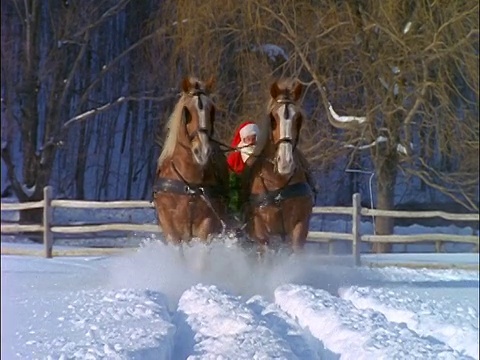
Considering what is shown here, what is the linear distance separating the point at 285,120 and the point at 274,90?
17 cm

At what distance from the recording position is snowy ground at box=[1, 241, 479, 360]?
0.88 metres

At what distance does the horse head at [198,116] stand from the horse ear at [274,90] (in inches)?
4.3

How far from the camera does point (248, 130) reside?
1282 mm

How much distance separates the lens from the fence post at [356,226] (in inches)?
45.2

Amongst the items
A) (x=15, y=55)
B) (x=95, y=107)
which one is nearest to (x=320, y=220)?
(x=95, y=107)

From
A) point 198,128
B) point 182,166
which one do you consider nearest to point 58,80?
point 198,128

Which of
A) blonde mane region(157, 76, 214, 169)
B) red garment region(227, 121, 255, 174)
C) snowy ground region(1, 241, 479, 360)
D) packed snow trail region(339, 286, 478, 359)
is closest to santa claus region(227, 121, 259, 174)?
red garment region(227, 121, 255, 174)

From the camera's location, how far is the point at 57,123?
1014 mm

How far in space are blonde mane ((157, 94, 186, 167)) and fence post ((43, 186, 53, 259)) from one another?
228 millimetres

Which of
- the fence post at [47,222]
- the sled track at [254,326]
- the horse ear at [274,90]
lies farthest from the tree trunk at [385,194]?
the fence post at [47,222]

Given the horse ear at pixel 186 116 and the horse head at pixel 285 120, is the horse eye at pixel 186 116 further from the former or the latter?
the horse head at pixel 285 120

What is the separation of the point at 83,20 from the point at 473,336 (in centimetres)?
92

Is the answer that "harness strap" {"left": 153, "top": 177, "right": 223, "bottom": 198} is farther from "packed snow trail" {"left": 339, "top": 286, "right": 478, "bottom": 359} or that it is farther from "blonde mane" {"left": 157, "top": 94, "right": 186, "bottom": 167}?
"packed snow trail" {"left": 339, "top": 286, "right": 478, "bottom": 359}

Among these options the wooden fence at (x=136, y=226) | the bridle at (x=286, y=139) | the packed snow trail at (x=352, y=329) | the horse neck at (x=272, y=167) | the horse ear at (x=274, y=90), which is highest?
the horse ear at (x=274, y=90)
